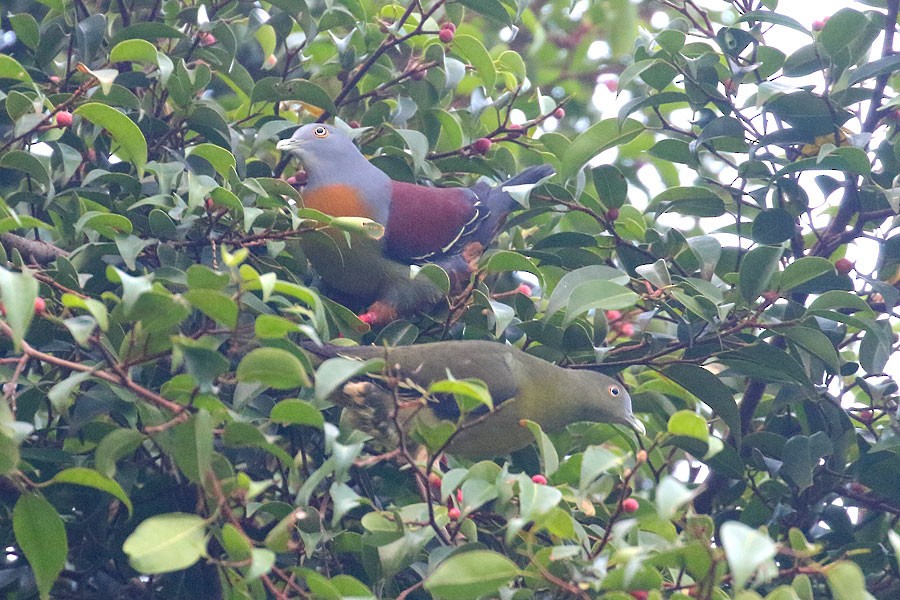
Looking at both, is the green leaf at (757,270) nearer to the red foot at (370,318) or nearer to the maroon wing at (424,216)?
the maroon wing at (424,216)

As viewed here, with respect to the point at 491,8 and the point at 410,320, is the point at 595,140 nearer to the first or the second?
the point at 491,8

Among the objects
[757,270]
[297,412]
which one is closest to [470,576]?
[297,412]

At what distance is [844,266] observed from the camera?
3.03m

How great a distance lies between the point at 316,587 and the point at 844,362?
1.75m

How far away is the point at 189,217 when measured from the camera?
2.63 meters

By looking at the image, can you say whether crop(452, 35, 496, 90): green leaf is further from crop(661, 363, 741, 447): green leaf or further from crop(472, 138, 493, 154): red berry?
crop(661, 363, 741, 447): green leaf

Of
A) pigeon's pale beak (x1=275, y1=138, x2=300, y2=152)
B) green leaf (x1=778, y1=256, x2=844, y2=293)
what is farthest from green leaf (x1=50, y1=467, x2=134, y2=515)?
green leaf (x1=778, y1=256, x2=844, y2=293)

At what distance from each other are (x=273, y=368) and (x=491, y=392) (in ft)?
3.99

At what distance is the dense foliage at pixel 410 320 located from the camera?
2.02 meters

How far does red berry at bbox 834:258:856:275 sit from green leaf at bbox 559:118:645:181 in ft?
2.27

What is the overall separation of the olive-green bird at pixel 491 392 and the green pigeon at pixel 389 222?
0.30m

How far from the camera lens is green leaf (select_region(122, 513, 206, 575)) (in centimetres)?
180

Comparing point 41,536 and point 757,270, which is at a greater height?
point 757,270

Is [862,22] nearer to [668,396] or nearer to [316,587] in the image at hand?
[668,396]
